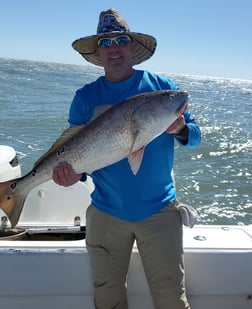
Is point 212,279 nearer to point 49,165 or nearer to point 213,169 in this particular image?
point 49,165

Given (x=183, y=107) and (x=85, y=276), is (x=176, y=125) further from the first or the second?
(x=85, y=276)

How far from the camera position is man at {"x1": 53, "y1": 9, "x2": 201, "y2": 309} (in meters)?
2.69

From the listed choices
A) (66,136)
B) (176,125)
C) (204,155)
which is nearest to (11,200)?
(66,136)

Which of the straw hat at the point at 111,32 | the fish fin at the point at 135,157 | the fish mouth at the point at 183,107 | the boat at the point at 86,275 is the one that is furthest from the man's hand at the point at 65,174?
the straw hat at the point at 111,32

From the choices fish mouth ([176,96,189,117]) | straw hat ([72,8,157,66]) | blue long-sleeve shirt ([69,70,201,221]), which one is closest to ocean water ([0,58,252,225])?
straw hat ([72,8,157,66])

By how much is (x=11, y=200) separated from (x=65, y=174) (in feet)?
1.41

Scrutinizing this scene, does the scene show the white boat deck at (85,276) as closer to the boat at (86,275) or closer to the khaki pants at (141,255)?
the boat at (86,275)

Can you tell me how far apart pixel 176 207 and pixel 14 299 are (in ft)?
4.26

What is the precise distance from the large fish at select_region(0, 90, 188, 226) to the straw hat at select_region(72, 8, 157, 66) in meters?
0.52

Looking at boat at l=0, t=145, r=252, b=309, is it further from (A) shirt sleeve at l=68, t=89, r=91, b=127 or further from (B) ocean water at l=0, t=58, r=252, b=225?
(B) ocean water at l=0, t=58, r=252, b=225

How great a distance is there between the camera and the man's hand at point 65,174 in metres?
2.71

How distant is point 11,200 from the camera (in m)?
2.85

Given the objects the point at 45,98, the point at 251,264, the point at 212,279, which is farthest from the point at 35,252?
the point at 45,98

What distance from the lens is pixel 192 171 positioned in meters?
10.2
